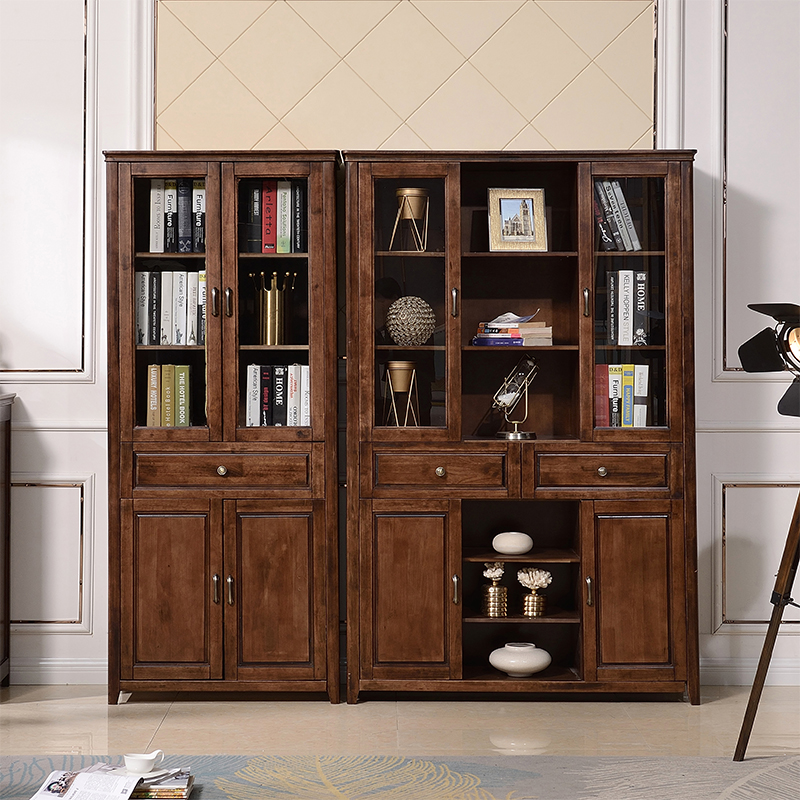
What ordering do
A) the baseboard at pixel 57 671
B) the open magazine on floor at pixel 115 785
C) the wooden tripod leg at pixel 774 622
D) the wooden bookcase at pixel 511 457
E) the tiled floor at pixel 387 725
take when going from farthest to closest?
1. the baseboard at pixel 57 671
2. the wooden bookcase at pixel 511 457
3. the tiled floor at pixel 387 725
4. the wooden tripod leg at pixel 774 622
5. the open magazine on floor at pixel 115 785

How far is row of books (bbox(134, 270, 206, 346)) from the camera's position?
3105 mm

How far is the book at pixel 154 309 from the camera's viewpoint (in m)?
3.11

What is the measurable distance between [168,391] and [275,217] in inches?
29.1

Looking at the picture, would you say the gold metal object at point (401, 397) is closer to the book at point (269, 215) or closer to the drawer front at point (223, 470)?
the drawer front at point (223, 470)

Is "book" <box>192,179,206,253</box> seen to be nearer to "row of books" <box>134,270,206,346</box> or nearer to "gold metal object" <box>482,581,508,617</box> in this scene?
"row of books" <box>134,270,206,346</box>

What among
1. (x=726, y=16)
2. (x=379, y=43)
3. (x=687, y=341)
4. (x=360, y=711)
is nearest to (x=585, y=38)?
(x=726, y=16)

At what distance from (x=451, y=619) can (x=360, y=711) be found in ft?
1.49

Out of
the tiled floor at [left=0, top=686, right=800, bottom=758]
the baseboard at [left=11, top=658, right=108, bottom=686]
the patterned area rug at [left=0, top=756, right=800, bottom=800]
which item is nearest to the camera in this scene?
the patterned area rug at [left=0, top=756, right=800, bottom=800]

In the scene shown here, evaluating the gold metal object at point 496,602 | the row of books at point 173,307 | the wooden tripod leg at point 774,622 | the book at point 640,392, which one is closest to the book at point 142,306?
the row of books at point 173,307

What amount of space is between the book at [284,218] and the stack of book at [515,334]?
768mm

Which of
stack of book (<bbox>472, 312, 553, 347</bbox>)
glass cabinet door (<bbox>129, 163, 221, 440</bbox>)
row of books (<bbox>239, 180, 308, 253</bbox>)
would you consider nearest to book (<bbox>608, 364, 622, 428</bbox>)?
stack of book (<bbox>472, 312, 553, 347</bbox>)

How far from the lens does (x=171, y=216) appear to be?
10.2 feet

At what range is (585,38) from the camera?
344 cm

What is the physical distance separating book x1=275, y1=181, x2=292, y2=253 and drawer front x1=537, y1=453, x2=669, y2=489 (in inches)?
47.0
